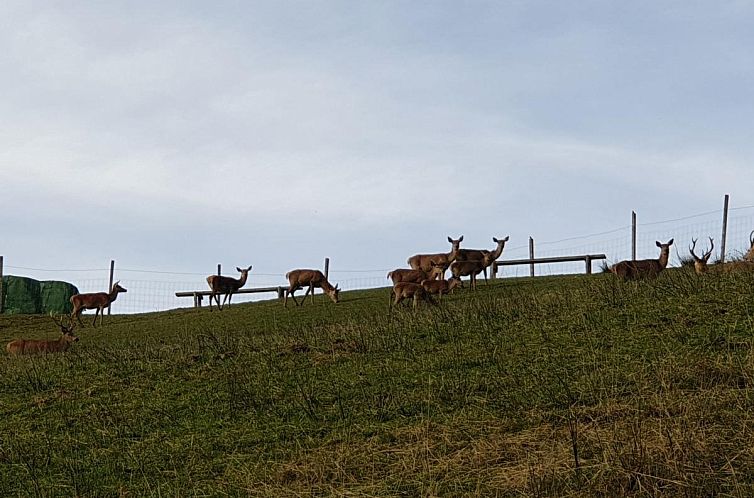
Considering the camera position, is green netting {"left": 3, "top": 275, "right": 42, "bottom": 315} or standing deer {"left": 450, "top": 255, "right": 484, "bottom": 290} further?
green netting {"left": 3, "top": 275, "right": 42, "bottom": 315}

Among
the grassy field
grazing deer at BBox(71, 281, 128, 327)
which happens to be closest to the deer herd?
grazing deer at BBox(71, 281, 128, 327)

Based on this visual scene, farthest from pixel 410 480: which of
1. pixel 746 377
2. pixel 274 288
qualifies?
pixel 274 288

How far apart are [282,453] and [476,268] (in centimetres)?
1882

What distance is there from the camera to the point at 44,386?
42.8 ft

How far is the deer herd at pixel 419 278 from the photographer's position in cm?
1992

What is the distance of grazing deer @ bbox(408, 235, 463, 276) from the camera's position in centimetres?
2894

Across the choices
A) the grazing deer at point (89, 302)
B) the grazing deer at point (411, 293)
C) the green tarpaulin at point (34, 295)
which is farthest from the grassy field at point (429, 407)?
the green tarpaulin at point (34, 295)

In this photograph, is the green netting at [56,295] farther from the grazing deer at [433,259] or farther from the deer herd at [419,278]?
the grazing deer at [433,259]

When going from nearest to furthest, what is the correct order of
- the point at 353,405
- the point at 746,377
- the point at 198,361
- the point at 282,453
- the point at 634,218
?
the point at 282,453 → the point at 746,377 → the point at 353,405 → the point at 198,361 → the point at 634,218

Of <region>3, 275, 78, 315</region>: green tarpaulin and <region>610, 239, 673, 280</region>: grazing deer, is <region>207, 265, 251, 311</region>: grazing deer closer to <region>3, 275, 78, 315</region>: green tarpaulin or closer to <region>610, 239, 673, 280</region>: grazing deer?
<region>3, 275, 78, 315</region>: green tarpaulin

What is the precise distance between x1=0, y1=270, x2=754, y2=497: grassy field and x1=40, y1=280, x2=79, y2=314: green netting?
2221 centimetres

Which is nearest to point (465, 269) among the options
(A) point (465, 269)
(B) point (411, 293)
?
(A) point (465, 269)

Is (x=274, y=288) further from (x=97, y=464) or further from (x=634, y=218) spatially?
(x=97, y=464)

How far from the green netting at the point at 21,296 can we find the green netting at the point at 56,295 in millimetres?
272
